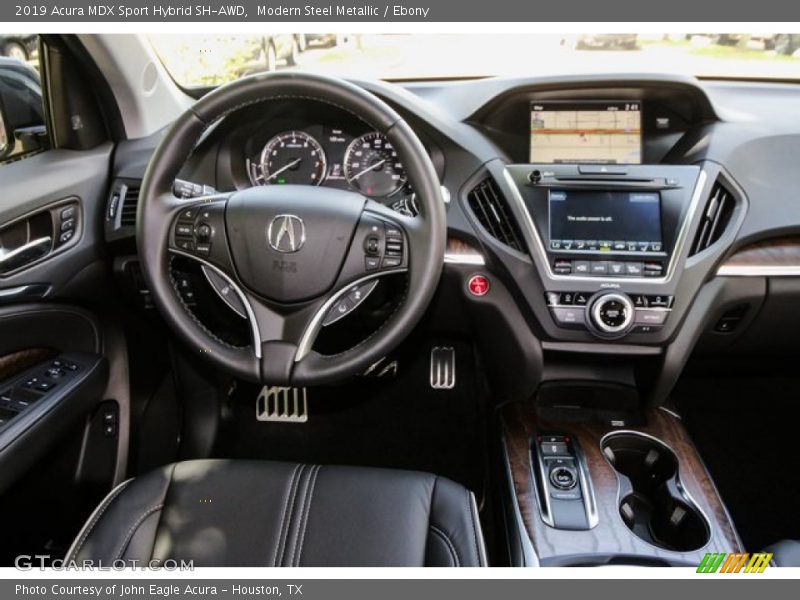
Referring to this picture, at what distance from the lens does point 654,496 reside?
1.80m

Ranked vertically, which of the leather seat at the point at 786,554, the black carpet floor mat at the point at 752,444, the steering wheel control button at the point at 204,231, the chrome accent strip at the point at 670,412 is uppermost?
the steering wheel control button at the point at 204,231

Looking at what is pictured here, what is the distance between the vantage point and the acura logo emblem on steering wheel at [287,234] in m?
1.46

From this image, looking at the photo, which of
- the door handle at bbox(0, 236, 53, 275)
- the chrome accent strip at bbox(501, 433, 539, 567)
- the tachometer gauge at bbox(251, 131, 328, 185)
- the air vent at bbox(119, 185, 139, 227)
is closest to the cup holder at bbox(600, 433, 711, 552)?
the chrome accent strip at bbox(501, 433, 539, 567)

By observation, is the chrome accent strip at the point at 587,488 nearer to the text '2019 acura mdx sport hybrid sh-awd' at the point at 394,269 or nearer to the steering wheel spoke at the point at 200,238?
the text '2019 acura mdx sport hybrid sh-awd' at the point at 394,269

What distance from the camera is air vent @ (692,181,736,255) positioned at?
169cm

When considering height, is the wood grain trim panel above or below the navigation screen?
below

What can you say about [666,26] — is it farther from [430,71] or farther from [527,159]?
[430,71]

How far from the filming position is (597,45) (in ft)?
6.00

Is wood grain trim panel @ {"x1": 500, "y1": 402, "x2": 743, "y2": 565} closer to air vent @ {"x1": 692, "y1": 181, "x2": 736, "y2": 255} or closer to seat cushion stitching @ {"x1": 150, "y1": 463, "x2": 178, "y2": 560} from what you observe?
air vent @ {"x1": 692, "y1": 181, "x2": 736, "y2": 255}

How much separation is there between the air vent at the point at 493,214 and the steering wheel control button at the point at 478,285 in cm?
12

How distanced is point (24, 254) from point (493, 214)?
1.17 m

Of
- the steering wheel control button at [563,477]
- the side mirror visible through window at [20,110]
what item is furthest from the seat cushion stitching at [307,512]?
the side mirror visible through window at [20,110]

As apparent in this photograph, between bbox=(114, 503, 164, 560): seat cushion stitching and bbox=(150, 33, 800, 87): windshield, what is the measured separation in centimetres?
108

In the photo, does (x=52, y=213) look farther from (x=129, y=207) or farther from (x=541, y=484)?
(x=541, y=484)
